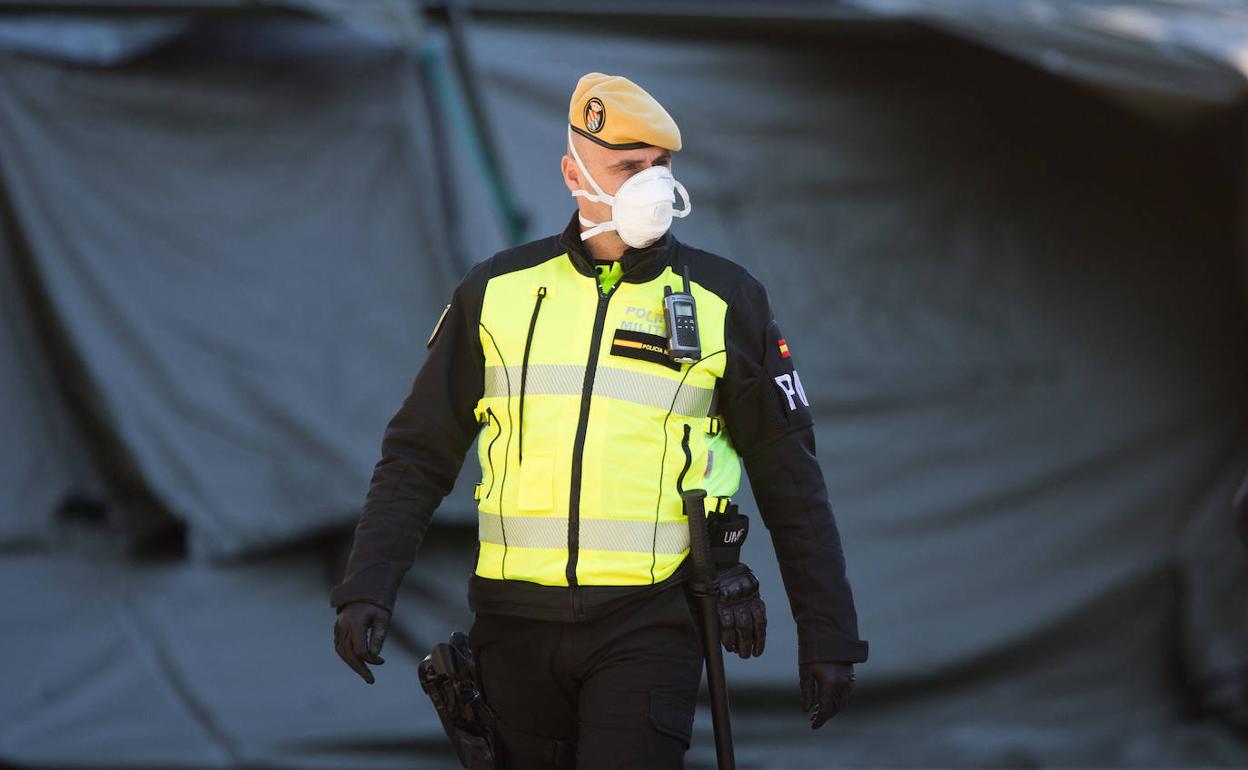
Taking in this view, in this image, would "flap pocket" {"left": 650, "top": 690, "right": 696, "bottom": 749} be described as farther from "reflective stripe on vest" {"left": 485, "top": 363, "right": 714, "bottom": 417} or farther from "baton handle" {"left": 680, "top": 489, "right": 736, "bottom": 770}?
"reflective stripe on vest" {"left": 485, "top": 363, "right": 714, "bottom": 417}

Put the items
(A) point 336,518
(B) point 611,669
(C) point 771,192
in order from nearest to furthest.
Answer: (B) point 611,669
(A) point 336,518
(C) point 771,192

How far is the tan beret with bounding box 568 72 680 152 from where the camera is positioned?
298cm

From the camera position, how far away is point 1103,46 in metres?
5.25

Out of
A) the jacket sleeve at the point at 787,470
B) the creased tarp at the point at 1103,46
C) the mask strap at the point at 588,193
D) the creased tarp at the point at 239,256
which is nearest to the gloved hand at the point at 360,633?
the jacket sleeve at the point at 787,470

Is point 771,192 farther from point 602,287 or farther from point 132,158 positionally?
point 602,287

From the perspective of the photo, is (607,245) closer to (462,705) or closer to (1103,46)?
(462,705)

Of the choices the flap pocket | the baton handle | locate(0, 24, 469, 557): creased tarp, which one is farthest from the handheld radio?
locate(0, 24, 469, 557): creased tarp

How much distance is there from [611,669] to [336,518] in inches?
97.9

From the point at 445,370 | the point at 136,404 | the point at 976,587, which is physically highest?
the point at 445,370

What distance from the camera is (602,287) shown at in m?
3.01

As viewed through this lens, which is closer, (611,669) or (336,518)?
(611,669)

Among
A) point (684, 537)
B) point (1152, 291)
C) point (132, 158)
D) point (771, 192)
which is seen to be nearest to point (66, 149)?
point (132, 158)

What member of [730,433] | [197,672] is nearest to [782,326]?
[197,672]

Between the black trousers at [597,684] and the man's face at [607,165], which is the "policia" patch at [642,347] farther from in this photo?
the black trousers at [597,684]
